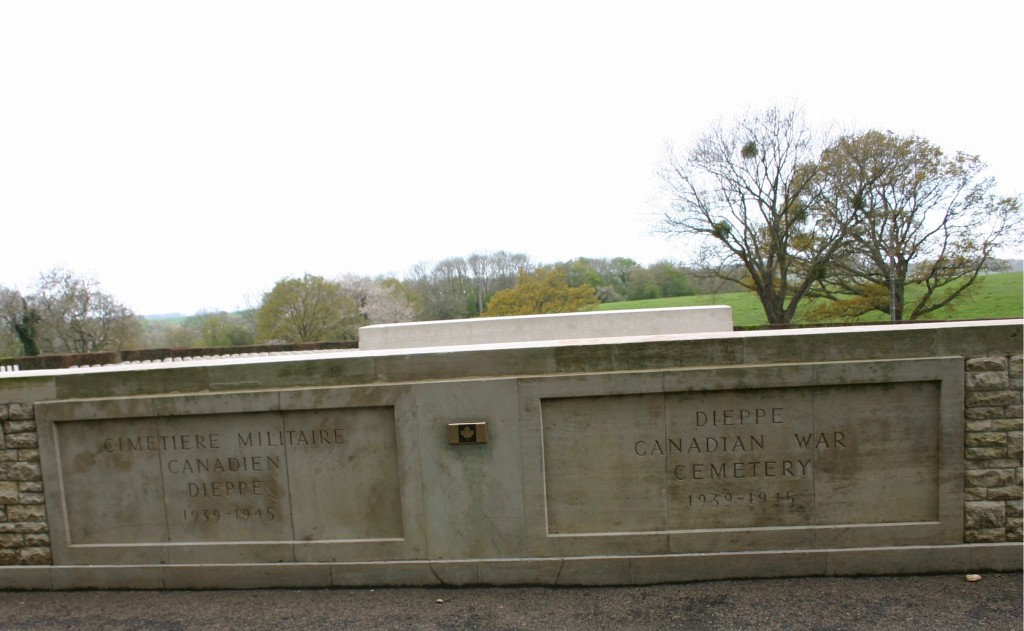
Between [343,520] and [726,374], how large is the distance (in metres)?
3.13

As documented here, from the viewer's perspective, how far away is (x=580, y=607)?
399 cm

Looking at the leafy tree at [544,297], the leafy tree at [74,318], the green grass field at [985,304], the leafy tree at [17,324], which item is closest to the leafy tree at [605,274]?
the leafy tree at [544,297]

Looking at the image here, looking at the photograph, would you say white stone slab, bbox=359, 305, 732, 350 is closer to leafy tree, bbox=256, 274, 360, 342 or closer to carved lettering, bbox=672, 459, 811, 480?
carved lettering, bbox=672, 459, 811, 480

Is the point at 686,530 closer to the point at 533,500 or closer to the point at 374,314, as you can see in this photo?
the point at 533,500

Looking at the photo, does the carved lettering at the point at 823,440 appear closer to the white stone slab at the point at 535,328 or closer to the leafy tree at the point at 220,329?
the white stone slab at the point at 535,328

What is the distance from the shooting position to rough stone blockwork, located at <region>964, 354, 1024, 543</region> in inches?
163

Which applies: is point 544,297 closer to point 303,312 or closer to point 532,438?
point 303,312

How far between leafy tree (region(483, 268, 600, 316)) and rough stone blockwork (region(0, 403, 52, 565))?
144 feet

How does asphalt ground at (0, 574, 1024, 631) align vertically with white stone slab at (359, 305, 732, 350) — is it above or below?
below

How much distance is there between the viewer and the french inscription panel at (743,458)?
4.26 m

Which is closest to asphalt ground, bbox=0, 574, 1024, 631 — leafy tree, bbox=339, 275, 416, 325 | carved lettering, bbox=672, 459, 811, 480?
carved lettering, bbox=672, 459, 811, 480

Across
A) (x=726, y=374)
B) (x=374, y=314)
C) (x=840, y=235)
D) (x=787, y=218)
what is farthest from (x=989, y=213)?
(x=374, y=314)

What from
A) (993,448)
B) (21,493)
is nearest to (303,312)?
(21,493)

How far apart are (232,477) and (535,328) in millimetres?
8344
